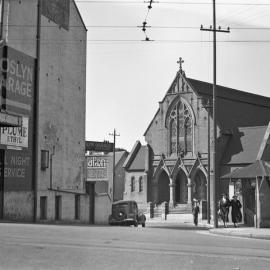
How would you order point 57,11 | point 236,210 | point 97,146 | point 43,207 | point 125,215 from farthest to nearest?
point 97,146 → point 57,11 → point 125,215 → point 43,207 → point 236,210

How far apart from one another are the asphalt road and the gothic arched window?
50.5 metres

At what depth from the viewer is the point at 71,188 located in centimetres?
4084

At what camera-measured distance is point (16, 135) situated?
32656mm

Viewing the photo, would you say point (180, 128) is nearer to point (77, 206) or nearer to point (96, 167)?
point (96, 167)

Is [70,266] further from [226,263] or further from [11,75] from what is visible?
[11,75]

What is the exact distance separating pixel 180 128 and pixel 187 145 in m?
2.58

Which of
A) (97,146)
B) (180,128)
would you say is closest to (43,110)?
(97,146)

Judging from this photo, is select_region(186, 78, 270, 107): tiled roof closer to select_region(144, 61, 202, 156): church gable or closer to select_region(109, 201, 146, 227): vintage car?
select_region(144, 61, 202, 156): church gable

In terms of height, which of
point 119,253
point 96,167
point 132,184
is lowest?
point 119,253

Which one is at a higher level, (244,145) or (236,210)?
(244,145)

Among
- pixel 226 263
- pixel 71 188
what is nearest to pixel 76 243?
pixel 226 263

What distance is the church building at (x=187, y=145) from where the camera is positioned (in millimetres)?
62781

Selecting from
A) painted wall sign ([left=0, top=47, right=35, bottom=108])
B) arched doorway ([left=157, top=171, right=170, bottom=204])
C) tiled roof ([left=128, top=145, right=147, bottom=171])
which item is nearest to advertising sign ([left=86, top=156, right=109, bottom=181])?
painted wall sign ([left=0, top=47, right=35, bottom=108])

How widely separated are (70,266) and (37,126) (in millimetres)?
24896
